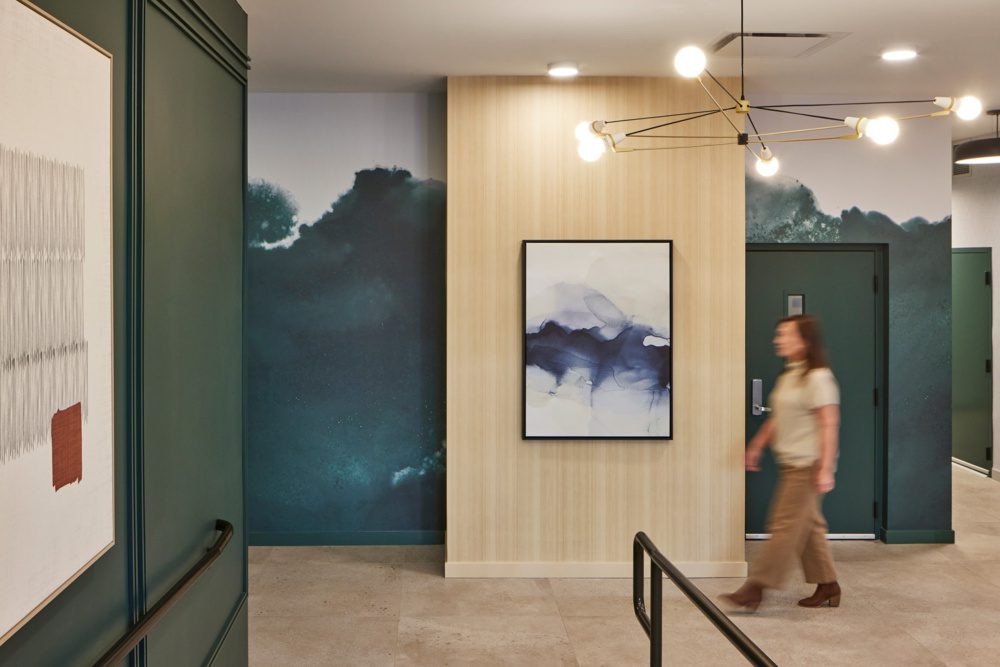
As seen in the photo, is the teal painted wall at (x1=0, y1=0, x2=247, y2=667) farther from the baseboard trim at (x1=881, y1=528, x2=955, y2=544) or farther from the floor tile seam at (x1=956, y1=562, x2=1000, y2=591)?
the baseboard trim at (x1=881, y1=528, x2=955, y2=544)

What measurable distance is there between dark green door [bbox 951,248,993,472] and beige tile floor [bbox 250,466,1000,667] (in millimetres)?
2791

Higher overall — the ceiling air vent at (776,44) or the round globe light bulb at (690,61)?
the ceiling air vent at (776,44)

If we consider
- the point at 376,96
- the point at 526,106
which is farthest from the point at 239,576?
the point at 376,96

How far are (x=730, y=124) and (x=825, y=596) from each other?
104 inches

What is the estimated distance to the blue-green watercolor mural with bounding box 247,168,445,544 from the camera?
602 centimetres

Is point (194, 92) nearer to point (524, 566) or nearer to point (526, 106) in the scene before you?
point (526, 106)

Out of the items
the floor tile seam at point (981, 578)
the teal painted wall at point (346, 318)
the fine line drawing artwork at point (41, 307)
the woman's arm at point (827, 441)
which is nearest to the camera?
the fine line drawing artwork at point (41, 307)

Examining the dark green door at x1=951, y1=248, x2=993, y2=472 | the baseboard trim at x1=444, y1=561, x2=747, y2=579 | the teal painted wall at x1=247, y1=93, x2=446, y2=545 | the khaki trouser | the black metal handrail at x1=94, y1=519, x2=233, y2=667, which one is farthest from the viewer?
the dark green door at x1=951, y1=248, x2=993, y2=472

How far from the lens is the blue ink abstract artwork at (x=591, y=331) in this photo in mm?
5355

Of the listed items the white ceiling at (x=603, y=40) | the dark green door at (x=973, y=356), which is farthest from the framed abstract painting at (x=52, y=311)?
the dark green door at (x=973, y=356)

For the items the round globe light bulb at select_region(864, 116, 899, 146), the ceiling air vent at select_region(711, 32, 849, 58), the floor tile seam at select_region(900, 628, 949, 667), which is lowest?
the floor tile seam at select_region(900, 628, 949, 667)

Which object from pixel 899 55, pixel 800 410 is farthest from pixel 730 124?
pixel 800 410

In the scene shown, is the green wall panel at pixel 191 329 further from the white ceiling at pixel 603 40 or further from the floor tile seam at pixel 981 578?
the floor tile seam at pixel 981 578


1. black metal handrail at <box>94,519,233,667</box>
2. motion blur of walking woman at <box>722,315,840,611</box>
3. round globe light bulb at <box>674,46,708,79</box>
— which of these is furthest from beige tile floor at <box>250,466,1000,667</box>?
round globe light bulb at <box>674,46,708,79</box>
